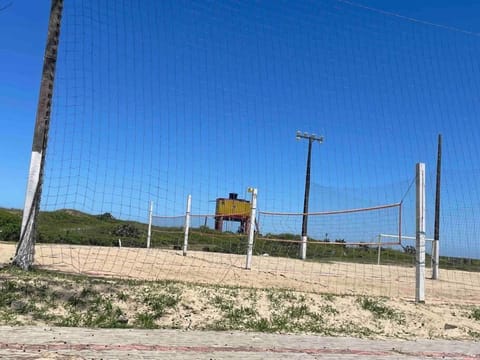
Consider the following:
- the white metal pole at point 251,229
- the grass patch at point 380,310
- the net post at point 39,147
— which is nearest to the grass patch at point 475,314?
the grass patch at point 380,310

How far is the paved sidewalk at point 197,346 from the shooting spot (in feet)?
17.3

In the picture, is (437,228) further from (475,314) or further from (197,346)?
(197,346)

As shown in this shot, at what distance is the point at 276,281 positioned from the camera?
12398mm

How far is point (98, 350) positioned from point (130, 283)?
319 centimetres

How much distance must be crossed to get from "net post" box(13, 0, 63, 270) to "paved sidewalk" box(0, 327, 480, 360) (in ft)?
12.0

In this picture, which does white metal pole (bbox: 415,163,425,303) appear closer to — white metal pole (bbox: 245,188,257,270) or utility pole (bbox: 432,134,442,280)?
white metal pole (bbox: 245,188,257,270)

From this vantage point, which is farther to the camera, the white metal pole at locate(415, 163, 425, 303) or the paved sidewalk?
the white metal pole at locate(415, 163, 425, 303)

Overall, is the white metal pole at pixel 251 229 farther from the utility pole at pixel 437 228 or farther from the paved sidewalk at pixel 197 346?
the paved sidewalk at pixel 197 346

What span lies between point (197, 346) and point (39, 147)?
5476mm

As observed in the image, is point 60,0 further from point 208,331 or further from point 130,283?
point 208,331

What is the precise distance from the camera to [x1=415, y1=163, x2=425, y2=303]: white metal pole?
9422mm

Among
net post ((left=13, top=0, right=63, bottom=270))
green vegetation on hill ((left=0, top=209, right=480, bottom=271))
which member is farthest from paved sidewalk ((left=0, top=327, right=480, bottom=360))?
green vegetation on hill ((left=0, top=209, right=480, bottom=271))

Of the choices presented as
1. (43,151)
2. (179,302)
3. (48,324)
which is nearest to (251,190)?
(43,151)

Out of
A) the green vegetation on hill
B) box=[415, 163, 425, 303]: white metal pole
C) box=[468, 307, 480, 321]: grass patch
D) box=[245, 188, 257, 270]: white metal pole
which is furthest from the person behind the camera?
the green vegetation on hill
